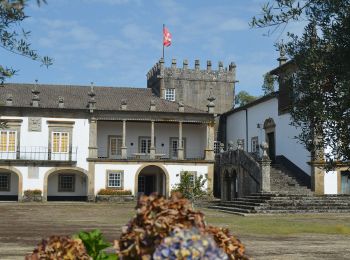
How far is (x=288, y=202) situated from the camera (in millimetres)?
23594

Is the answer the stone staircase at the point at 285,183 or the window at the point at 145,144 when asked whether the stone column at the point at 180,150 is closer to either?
the window at the point at 145,144

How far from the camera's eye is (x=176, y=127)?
4112cm

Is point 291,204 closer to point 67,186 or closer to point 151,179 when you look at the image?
point 151,179

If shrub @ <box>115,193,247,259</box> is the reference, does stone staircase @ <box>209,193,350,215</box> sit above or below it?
below

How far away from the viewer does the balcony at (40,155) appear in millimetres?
36562

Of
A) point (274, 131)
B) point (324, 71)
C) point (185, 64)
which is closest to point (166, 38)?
point (185, 64)

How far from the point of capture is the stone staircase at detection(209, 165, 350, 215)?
23234 mm

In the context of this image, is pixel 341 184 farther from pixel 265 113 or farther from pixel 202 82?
pixel 202 82

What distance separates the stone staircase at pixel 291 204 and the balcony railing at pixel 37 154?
15600mm

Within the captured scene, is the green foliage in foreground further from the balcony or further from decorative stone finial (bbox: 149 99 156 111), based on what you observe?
decorative stone finial (bbox: 149 99 156 111)

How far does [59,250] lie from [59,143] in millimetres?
34786

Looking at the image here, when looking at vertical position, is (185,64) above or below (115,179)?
above

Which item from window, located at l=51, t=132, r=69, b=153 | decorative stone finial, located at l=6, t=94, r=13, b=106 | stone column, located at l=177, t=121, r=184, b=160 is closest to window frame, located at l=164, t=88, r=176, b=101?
stone column, located at l=177, t=121, r=184, b=160

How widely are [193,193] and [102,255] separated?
27.5 meters
